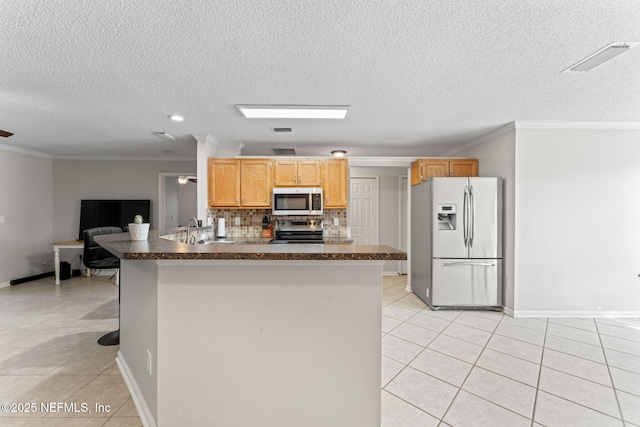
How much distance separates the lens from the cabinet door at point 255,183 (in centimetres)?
422

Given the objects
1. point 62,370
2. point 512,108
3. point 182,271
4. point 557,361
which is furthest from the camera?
point 512,108

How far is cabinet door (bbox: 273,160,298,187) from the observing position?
4289 mm

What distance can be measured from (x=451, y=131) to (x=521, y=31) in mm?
2100

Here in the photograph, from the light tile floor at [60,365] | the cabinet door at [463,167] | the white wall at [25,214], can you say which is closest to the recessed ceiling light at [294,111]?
the cabinet door at [463,167]

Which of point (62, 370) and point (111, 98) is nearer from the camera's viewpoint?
point (62, 370)

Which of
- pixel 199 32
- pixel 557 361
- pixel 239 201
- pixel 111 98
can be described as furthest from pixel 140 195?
pixel 557 361

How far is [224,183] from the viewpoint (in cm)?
417

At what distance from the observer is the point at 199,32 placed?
1617 mm

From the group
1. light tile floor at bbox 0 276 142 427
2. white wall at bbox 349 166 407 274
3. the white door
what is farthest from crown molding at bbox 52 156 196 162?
white wall at bbox 349 166 407 274

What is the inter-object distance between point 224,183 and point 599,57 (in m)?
4.12

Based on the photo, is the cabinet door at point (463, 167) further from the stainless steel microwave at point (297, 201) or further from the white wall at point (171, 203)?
the white wall at point (171, 203)

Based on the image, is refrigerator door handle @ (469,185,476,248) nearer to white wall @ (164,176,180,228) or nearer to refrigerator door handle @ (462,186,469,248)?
refrigerator door handle @ (462,186,469,248)

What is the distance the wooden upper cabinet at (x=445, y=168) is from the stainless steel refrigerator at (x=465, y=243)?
0.59 meters

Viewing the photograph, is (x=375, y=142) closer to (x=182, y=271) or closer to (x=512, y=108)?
(x=512, y=108)
